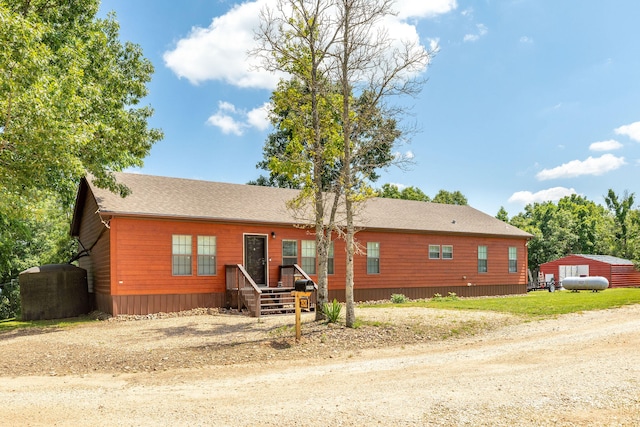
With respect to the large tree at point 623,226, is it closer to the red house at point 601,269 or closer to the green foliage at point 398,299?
the red house at point 601,269

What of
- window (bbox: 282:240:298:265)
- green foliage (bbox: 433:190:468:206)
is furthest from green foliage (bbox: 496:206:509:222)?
window (bbox: 282:240:298:265)

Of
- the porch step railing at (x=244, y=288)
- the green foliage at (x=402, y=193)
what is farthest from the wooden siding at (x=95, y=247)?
the green foliage at (x=402, y=193)

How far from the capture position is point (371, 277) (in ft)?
73.6

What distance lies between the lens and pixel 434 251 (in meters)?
24.6

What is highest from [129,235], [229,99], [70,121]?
[229,99]

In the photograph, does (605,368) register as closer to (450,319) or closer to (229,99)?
(450,319)

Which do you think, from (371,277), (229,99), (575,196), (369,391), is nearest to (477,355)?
(369,391)

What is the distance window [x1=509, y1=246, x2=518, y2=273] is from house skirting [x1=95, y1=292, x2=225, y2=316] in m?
16.6

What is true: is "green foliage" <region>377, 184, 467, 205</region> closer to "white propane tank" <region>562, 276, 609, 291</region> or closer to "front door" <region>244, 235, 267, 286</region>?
"white propane tank" <region>562, 276, 609, 291</region>

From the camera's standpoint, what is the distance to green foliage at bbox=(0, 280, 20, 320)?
3351cm

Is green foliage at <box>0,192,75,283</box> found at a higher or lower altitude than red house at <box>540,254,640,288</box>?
higher

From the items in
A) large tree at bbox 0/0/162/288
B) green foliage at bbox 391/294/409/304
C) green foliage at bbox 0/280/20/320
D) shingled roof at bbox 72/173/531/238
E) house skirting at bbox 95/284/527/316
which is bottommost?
green foliage at bbox 0/280/20/320

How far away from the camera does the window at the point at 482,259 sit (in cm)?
2626

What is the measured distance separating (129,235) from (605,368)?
13924mm
